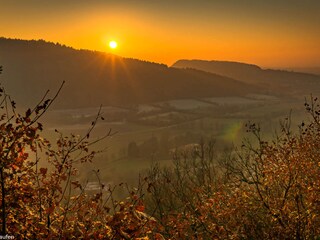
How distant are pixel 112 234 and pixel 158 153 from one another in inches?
6332

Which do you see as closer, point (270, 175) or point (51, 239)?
point (51, 239)

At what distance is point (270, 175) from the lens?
23.5 meters

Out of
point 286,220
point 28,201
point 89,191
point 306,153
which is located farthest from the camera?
point 89,191

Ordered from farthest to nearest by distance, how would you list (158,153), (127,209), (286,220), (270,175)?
(158,153), (270,175), (286,220), (127,209)

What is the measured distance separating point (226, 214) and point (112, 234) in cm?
1611

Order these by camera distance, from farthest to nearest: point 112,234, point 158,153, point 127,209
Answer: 1. point 158,153
2. point 127,209
3. point 112,234

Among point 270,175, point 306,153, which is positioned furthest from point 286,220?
point 306,153

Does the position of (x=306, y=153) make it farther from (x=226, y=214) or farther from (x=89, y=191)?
(x=89, y=191)

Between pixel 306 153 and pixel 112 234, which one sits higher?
pixel 112 234

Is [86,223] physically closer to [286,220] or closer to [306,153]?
[286,220]

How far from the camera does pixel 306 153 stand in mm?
31375

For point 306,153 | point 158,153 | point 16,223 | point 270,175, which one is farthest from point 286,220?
point 158,153

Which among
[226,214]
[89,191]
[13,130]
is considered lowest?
[89,191]

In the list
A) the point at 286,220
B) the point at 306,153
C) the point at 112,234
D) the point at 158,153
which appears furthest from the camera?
the point at 158,153
